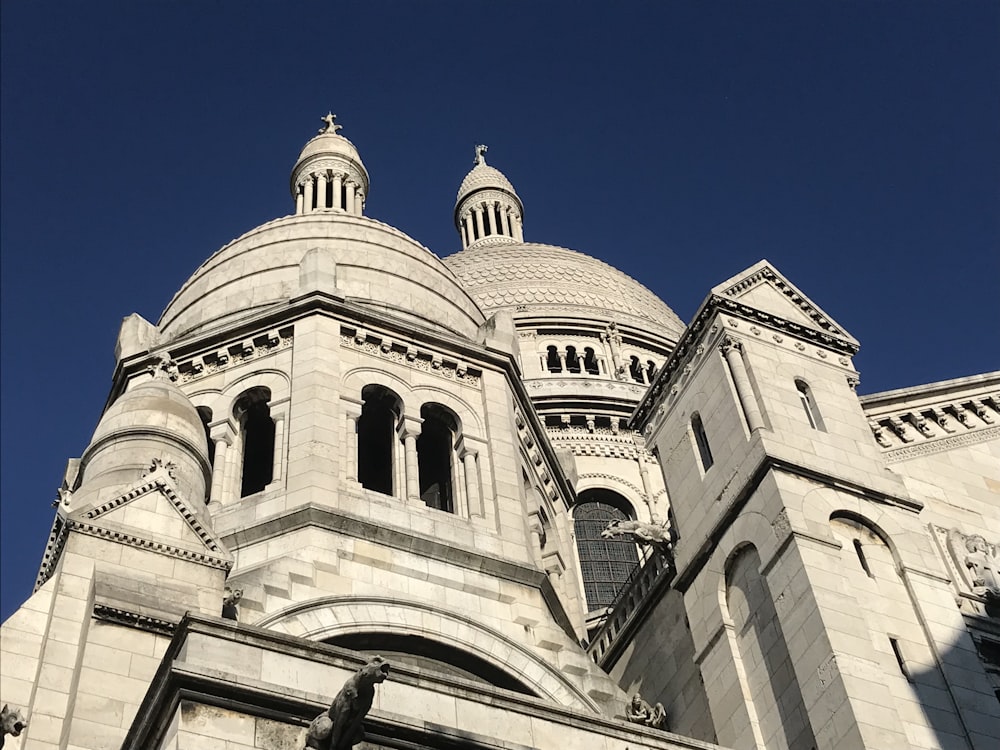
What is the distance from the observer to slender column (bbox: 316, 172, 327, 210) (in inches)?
1531

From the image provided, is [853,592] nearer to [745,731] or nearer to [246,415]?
[745,731]

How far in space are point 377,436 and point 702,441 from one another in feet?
26.2

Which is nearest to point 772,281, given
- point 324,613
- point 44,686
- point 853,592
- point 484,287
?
point 853,592

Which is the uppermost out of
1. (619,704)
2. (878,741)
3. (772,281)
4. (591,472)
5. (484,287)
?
(484,287)

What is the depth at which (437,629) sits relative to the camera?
2391cm

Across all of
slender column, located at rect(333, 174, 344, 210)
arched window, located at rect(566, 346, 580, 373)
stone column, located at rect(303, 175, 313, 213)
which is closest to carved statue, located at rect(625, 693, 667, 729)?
stone column, located at rect(303, 175, 313, 213)

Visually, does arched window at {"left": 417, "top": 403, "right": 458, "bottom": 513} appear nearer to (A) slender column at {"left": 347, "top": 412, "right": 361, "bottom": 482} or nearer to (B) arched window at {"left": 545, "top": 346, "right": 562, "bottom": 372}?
(A) slender column at {"left": 347, "top": 412, "right": 361, "bottom": 482}

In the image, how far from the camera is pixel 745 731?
21.1 meters

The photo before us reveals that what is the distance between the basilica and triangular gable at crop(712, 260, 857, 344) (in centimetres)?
7

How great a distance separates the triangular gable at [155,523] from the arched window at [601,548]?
22.3 meters

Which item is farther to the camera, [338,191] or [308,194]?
[338,191]

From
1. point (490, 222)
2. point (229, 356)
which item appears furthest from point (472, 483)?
point (490, 222)

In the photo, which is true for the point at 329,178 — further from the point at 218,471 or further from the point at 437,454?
the point at 218,471

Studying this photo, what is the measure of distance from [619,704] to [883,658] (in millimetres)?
5598
